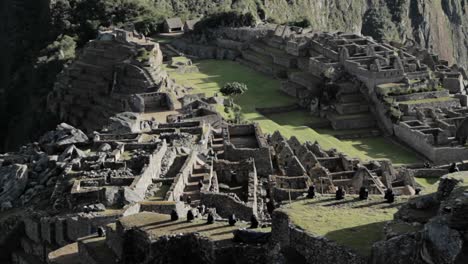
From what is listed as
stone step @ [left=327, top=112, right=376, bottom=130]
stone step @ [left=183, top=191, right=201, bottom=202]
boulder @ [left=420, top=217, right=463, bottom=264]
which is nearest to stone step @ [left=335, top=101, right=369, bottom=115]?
stone step @ [left=327, top=112, right=376, bottom=130]

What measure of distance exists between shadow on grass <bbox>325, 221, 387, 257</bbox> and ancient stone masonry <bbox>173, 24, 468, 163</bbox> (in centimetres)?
3421

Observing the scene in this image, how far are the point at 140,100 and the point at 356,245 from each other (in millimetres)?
37340

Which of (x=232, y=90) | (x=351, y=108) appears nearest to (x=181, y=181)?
(x=351, y=108)

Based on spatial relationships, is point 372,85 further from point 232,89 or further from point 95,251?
point 95,251

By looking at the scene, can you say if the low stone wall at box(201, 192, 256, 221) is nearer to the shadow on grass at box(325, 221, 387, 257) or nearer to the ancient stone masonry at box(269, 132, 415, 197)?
the ancient stone masonry at box(269, 132, 415, 197)

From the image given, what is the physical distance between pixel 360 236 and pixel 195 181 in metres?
13.8

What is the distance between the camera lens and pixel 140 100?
51125 millimetres

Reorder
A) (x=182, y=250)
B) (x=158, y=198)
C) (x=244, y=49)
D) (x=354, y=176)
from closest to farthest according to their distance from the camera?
1. (x=182, y=250)
2. (x=158, y=198)
3. (x=354, y=176)
4. (x=244, y=49)

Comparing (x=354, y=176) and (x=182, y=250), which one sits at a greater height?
(x=182, y=250)

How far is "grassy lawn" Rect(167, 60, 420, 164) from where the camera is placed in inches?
2056

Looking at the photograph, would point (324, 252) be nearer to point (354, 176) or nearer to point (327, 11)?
point (354, 176)

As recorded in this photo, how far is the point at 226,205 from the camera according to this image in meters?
25.5

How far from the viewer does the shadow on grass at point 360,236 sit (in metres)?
14.7

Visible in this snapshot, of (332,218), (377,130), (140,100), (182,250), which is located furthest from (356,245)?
(377,130)
